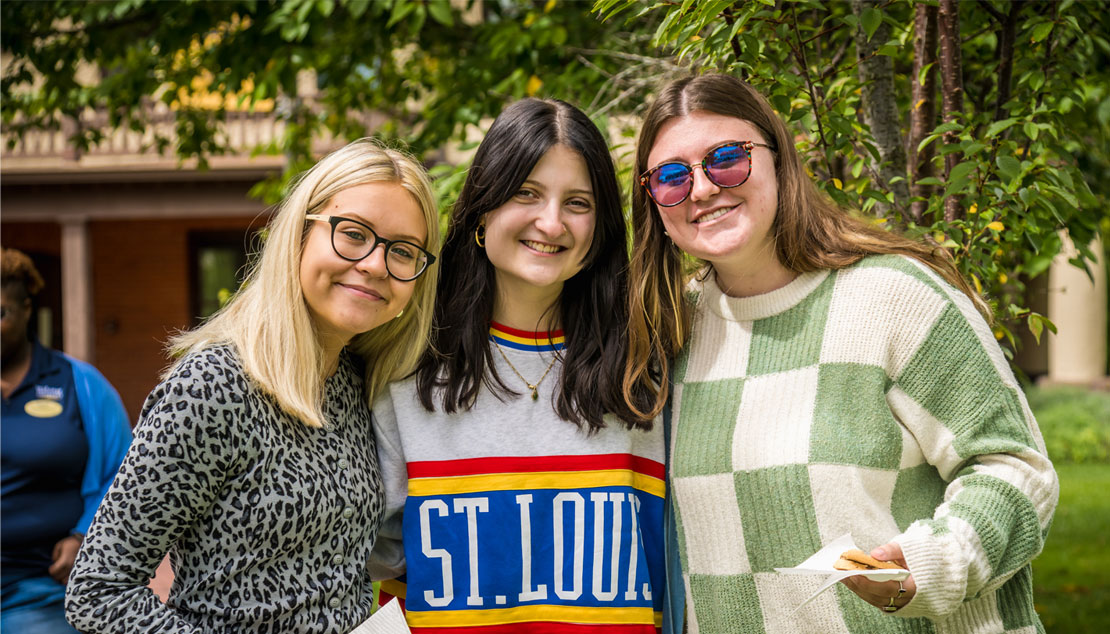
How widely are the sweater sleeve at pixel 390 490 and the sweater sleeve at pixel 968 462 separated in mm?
1147

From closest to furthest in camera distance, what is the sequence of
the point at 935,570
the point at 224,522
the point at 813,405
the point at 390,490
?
the point at 935,570
the point at 224,522
the point at 813,405
the point at 390,490

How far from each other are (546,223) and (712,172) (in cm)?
42

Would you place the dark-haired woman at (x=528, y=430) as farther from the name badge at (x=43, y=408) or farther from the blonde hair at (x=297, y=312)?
the name badge at (x=43, y=408)

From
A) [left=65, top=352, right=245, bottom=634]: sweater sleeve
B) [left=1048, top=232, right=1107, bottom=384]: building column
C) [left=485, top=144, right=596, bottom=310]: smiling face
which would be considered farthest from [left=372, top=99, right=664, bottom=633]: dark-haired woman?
[left=1048, top=232, right=1107, bottom=384]: building column

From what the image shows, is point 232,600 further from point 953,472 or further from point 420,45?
point 420,45

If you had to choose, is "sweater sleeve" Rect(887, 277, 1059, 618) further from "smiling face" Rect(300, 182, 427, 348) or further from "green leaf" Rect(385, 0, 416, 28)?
"green leaf" Rect(385, 0, 416, 28)

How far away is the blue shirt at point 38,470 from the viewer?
3.12 meters

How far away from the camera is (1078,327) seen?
14.0 meters

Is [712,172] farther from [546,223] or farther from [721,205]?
[546,223]

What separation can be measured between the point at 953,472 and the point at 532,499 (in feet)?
3.08

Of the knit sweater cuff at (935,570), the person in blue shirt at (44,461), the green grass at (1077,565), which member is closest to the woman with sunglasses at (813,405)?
the knit sweater cuff at (935,570)

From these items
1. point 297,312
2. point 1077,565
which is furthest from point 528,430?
point 1077,565

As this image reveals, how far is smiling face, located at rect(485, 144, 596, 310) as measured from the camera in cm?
226

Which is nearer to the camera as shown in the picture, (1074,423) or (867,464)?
(867,464)
